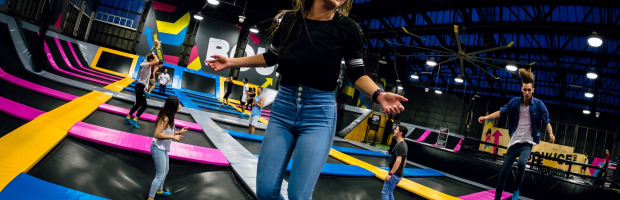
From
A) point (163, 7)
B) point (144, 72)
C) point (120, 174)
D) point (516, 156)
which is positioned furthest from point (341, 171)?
point (163, 7)

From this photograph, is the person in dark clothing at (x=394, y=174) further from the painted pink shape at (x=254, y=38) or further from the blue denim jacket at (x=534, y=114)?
the painted pink shape at (x=254, y=38)

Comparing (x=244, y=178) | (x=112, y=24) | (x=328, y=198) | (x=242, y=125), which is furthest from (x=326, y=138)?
(x=112, y=24)

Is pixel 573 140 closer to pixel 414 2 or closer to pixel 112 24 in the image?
pixel 414 2

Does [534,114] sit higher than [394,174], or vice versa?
[534,114]

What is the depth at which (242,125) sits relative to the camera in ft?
25.3

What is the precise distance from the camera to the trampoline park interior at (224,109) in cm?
296

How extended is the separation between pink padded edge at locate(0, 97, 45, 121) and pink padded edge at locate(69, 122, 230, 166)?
1.88 ft

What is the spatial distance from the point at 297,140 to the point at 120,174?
8.27ft

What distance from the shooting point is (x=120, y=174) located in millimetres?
2826

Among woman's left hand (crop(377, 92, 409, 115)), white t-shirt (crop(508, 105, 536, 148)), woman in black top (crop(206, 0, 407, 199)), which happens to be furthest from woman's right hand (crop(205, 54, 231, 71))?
white t-shirt (crop(508, 105, 536, 148))

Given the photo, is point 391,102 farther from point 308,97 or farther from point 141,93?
point 141,93

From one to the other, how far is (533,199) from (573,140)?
66.6 feet

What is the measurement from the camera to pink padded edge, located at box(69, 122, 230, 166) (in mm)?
3271

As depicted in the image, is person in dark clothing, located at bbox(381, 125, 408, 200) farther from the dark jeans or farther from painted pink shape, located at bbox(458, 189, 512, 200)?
painted pink shape, located at bbox(458, 189, 512, 200)
